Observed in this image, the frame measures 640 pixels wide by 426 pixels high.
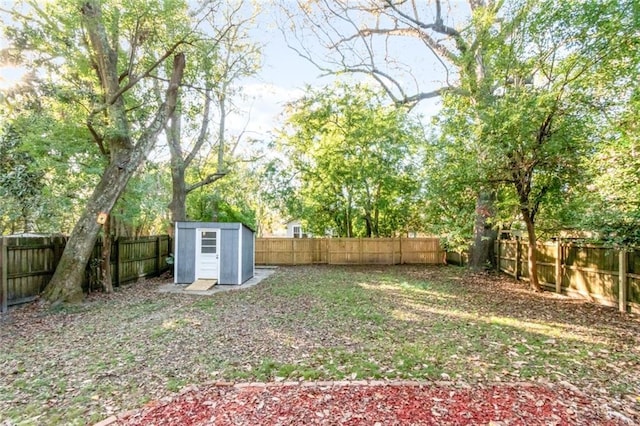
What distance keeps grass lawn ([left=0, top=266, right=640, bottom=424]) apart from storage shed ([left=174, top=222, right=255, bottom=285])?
1.91m

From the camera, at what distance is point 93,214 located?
7.15 metres

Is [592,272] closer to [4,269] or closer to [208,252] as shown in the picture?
[208,252]

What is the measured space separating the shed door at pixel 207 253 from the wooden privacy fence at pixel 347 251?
19.6 feet

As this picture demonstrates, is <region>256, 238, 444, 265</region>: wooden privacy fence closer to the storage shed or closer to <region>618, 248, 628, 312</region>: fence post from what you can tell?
the storage shed

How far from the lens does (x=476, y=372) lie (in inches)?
141

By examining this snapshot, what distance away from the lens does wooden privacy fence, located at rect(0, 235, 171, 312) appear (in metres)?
6.05

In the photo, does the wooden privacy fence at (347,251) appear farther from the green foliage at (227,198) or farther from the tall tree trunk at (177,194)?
the tall tree trunk at (177,194)

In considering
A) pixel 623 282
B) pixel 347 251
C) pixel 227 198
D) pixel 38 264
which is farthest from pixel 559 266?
pixel 227 198

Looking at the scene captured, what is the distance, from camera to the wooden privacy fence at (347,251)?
15570 mm

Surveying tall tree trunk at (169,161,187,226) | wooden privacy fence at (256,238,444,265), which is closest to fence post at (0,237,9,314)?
tall tree trunk at (169,161,187,226)

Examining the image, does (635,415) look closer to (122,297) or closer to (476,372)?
(476,372)

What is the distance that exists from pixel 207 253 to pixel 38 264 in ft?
12.6

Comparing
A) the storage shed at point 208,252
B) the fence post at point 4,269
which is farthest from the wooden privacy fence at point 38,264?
the storage shed at point 208,252

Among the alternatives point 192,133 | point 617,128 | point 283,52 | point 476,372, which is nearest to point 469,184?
point 617,128
